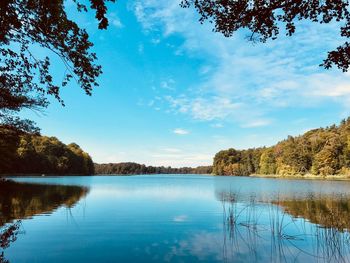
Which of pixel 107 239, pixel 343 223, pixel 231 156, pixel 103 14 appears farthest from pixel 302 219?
pixel 231 156

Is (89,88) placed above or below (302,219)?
above

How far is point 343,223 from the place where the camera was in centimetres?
1717

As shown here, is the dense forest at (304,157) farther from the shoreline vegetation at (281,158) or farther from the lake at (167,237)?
the lake at (167,237)

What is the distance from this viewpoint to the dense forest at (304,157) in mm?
105912

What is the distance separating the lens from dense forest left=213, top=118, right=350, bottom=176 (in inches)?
4170

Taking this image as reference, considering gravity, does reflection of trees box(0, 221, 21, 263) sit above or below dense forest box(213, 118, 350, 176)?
below

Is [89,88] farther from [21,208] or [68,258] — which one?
[21,208]

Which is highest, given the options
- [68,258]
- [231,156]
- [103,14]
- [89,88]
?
[231,156]

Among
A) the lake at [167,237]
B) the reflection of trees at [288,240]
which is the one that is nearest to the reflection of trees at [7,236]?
the lake at [167,237]

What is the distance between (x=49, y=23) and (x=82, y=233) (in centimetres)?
1172

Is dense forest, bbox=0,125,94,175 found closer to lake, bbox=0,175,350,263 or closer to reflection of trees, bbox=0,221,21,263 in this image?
lake, bbox=0,175,350,263

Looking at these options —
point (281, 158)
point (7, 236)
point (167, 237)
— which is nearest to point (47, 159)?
point (7, 236)

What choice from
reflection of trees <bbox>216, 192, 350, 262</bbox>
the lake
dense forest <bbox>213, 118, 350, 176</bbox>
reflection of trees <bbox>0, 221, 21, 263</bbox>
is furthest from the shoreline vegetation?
reflection of trees <bbox>216, 192, 350, 262</bbox>

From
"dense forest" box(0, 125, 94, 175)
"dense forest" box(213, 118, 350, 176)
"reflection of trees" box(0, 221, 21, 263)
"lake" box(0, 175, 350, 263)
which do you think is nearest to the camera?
"reflection of trees" box(0, 221, 21, 263)
